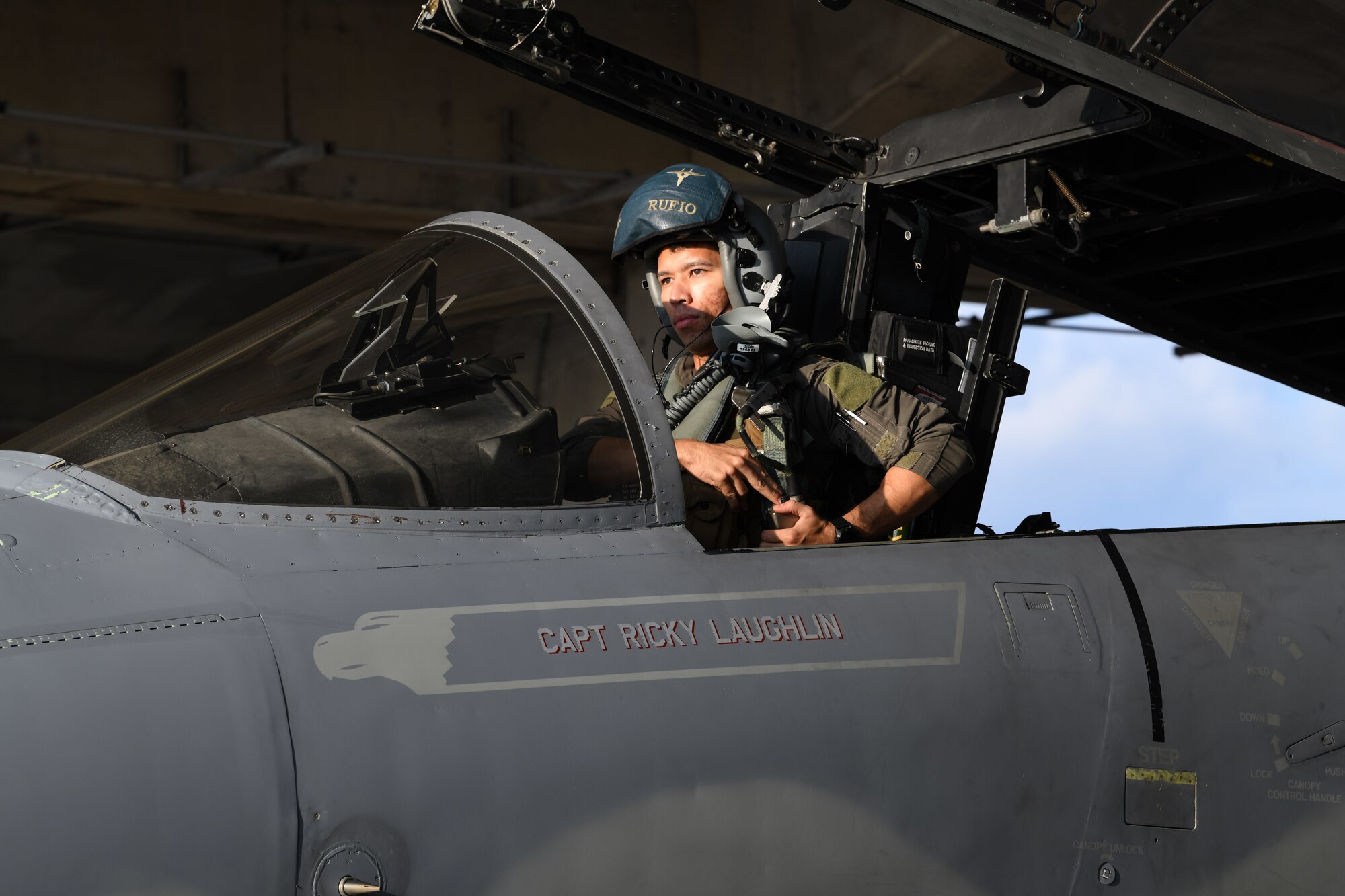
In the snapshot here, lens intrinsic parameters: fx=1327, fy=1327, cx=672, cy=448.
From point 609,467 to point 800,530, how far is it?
0.62m

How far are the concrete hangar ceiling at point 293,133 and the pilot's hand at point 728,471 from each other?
7.33m

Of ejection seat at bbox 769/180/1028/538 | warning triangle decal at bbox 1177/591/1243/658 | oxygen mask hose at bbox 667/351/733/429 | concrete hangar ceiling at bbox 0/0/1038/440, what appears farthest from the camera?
concrete hangar ceiling at bbox 0/0/1038/440

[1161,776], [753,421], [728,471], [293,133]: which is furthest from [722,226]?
[293,133]

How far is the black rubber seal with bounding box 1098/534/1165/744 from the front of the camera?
2.71 metres

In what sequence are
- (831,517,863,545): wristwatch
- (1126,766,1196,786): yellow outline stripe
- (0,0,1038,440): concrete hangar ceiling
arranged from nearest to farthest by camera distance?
(1126,766,1196,786): yellow outline stripe
(831,517,863,545): wristwatch
(0,0,1038,440): concrete hangar ceiling

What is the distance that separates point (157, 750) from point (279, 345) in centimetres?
97

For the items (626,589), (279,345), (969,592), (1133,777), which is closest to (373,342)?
(279,345)

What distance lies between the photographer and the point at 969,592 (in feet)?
8.68

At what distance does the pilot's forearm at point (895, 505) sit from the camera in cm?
312

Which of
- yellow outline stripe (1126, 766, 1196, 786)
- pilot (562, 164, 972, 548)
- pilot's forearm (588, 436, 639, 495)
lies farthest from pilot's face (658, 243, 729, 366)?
yellow outline stripe (1126, 766, 1196, 786)

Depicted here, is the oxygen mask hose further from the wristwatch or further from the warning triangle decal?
the warning triangle decal

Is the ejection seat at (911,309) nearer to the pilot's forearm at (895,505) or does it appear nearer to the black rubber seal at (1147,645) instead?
the pilot's forearm at (895,505)

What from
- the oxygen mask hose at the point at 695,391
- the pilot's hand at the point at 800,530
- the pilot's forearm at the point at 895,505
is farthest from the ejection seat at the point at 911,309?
the pilot's hand at the point at 800,530

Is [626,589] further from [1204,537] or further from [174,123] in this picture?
[174,123]
